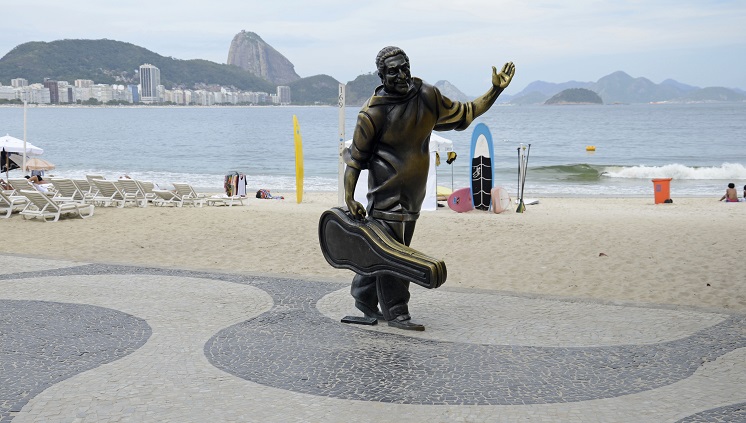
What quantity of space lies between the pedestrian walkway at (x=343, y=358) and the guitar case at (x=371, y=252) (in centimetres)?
57

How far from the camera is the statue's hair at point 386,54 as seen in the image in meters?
6.56

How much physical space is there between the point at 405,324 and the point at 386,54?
7.61 feet

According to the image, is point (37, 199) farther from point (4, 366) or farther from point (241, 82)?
point (241, 82)

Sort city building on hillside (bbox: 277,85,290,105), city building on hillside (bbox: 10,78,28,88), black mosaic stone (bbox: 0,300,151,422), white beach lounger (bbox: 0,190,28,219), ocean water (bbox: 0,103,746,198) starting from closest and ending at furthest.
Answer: black mosaic stone (bbox: 0,300,151,422) < white beach lounger (bbox: 0,190,28,219) < ocean water (bbox: 0,103,746,198) < city building on hillside (bbox: 10,78,28,88) < city building on hillside (bbox: 277,85,290,105)

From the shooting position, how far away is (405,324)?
23.0ft

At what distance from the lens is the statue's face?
21.4 ft

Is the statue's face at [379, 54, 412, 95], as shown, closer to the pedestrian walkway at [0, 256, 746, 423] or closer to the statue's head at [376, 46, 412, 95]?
the statue's head at [376, 46, 412, 95]

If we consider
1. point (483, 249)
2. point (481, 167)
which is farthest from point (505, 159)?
point (483, 249)

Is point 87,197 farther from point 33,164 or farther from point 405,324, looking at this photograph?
point 405,324

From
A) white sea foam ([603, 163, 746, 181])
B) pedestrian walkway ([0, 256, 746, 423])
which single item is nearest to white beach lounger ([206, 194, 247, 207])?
pedestrian walkway ([0, 256, 746, 423])

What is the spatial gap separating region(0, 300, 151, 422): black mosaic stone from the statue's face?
2.92 m

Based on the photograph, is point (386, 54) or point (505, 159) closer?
point (386, 54)

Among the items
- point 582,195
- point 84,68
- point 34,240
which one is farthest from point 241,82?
point 34,240

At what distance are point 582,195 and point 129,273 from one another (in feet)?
70.6
